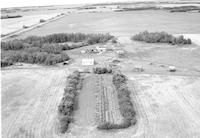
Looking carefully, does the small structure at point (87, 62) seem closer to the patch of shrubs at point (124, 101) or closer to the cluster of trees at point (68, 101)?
the cluster of trees at point (68, 101)

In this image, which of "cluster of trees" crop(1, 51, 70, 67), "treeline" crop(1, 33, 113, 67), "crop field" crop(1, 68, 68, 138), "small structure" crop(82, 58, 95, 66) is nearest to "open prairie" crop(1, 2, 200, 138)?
"crop field" crop(1, 68, 68, 138)

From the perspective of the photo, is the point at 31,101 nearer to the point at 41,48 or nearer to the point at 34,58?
the point at 34,58

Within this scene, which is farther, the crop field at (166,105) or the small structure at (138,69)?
the small structure at (138,69)

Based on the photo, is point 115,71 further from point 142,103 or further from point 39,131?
point 39,131

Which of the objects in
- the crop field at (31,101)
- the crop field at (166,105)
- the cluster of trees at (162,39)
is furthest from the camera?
the cluster of trees at (162,39)

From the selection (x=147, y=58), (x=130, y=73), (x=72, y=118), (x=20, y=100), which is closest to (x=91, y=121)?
(x=72, y=118)

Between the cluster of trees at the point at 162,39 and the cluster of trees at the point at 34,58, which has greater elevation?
the cluster of trees at the point at 162,39

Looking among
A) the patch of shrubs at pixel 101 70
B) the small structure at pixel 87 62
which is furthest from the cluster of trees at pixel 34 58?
the patch of shrubs at pixel 101 70

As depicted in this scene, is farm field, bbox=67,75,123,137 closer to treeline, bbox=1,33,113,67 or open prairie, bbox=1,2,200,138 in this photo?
open prairie, bbox=1,2,200,138
